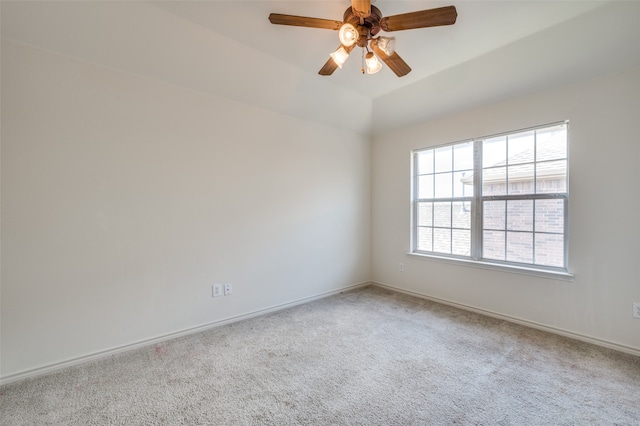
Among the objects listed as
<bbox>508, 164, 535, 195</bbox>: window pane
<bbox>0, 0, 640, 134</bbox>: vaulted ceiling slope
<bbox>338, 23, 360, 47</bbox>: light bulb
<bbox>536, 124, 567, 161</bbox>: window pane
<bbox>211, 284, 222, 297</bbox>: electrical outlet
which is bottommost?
<bbox>211, 284, 222, 297</bbox>: electrical outlet

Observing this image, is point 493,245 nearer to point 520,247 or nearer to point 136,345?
point 520,247

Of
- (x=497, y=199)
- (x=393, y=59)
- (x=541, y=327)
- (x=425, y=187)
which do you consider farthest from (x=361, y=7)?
(x=541, y=327)

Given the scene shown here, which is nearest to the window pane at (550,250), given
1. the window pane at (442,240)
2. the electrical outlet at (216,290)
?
the window pane at (442,240)

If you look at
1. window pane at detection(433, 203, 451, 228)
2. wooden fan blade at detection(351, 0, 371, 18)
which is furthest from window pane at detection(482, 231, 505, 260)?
wooden fan blade at detection(351, 0, 371, 18)

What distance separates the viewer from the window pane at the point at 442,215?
348 centimetres

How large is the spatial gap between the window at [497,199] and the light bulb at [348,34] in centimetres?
220

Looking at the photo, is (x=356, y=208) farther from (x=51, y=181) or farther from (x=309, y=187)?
(x=51, y=181)

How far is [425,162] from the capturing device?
146 inches

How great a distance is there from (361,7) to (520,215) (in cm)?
264

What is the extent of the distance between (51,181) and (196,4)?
1695mm

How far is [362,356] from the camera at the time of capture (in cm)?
219

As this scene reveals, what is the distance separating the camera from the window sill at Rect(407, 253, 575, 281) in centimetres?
254

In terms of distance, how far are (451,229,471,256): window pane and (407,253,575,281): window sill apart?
105mm

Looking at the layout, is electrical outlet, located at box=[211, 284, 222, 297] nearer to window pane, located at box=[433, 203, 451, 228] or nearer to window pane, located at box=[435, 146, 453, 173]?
window pane, located at box=[433, 203, 451, 228]
